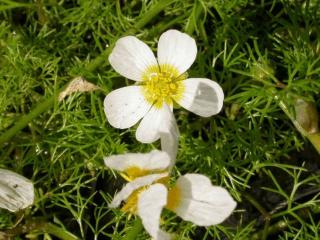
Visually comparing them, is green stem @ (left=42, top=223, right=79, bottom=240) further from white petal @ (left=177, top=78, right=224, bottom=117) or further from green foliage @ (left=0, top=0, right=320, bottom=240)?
white petal @ (left=177, top=78, right=224, bottom=117)

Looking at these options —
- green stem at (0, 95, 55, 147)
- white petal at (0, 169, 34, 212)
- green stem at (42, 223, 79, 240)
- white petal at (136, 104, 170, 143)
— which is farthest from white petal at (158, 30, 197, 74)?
green stem at (42, 223, 79, 240)

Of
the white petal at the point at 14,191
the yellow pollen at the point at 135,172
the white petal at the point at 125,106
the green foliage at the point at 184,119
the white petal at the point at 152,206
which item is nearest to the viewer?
the white petal at the point at 152,206

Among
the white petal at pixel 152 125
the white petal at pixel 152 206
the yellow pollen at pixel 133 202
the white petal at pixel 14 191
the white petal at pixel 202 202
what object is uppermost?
the white petal at pixel 152 206

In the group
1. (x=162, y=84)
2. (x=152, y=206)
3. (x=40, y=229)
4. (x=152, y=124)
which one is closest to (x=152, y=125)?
(x=152, y=124)

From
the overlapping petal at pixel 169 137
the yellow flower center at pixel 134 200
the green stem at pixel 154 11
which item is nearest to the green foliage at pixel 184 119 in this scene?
the green stem at pixel 154 11

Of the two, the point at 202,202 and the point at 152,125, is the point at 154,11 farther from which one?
the point at 202,202

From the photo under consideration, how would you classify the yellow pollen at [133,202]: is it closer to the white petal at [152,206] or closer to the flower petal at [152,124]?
the white petal at [152,206]

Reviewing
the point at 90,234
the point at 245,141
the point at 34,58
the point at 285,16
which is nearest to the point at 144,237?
the point at 90,234
